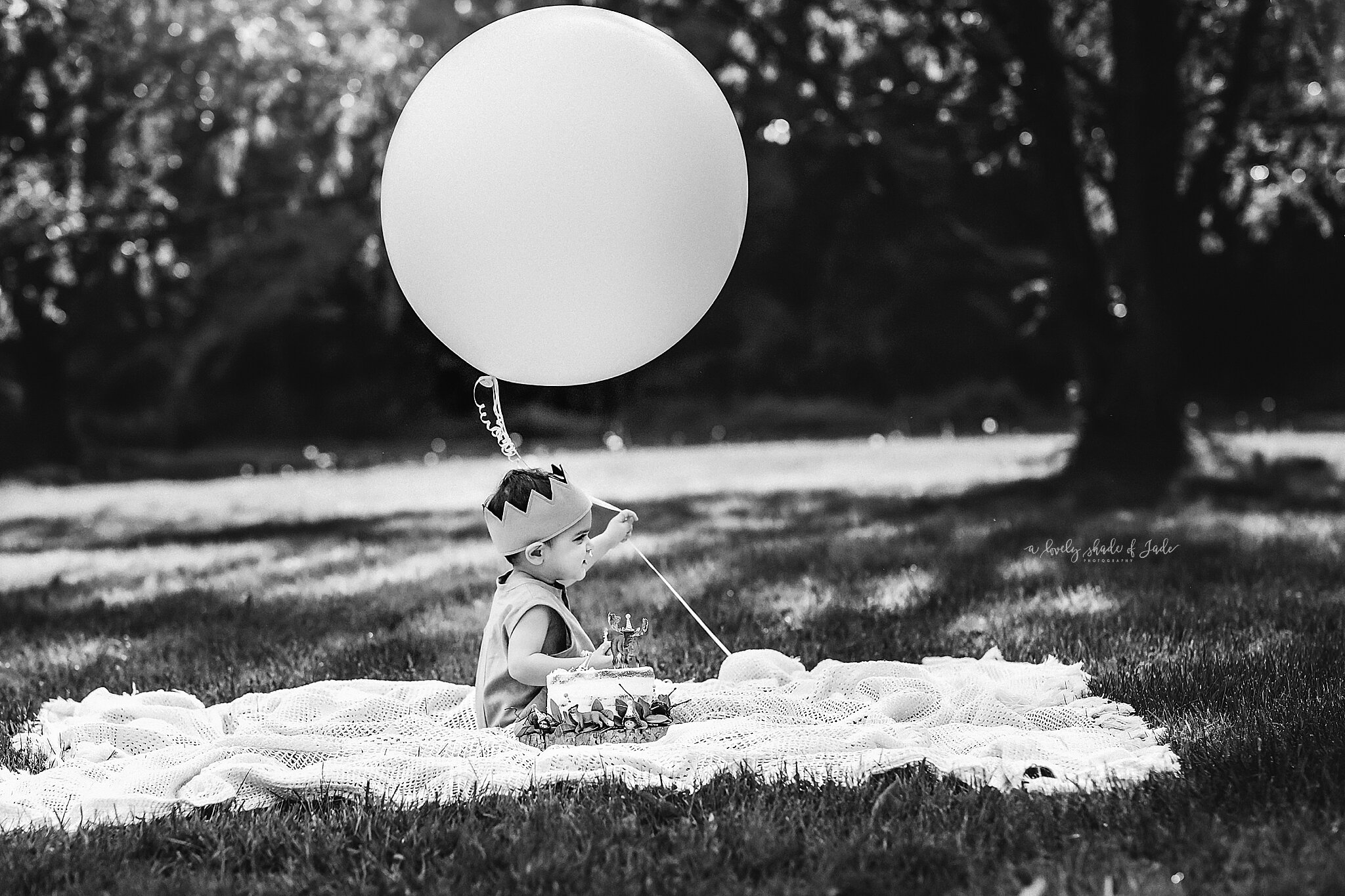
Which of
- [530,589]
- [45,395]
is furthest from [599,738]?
[45,395]

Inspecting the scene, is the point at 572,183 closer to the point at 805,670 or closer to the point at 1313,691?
the point at 805,670

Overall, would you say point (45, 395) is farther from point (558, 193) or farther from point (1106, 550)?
point (558, 193)

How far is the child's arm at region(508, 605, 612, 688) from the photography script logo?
323cm

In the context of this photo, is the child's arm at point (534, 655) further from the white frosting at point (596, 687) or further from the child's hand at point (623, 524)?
the child's hand at point (623, 524)

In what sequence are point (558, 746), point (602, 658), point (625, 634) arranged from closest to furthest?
point (558, 746)
point (602, 658)
point (625, 634)

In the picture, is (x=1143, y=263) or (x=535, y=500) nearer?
(x=535, y=500)

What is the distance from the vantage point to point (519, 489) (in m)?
3.29

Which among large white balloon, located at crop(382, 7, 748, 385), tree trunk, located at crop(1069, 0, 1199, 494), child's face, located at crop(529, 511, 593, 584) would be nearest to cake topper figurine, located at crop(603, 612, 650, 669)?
child's face, located at crop(529, 511, 593, 584)

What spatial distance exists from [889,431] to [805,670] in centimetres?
1226

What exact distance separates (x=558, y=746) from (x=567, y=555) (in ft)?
1.68

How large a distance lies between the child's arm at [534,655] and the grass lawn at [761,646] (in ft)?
1.54

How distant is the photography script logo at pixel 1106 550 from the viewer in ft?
19.2

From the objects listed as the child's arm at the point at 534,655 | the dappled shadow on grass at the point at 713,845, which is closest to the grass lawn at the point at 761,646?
the dappled shadow on grass at the point at 713,845

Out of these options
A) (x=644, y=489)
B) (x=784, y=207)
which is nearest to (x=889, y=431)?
(x=784, y=207)
